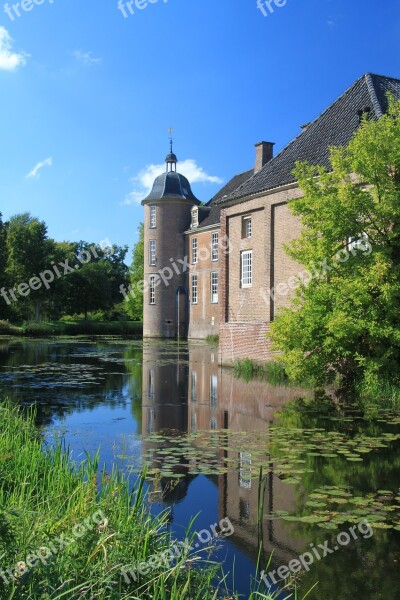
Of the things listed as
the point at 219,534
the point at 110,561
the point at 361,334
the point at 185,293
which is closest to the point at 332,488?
the point at 219,534

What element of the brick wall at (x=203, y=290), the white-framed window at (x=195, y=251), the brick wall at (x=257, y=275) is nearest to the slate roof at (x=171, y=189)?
the brick wall at (x=203, y=290)

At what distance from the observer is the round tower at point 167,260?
5375cm

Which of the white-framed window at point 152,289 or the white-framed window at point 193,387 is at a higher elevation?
the white-framed window at point 152,289

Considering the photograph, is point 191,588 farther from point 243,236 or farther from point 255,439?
point 243,236

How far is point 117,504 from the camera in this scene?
512cm

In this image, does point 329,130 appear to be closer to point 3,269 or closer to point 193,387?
point 193,387

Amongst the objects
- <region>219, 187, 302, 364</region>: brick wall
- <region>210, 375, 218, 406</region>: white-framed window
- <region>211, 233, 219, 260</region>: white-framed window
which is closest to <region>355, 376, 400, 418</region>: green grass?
<region>210, 375, 218, 406</region>: white-framed window

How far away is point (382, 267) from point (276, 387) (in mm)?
4988

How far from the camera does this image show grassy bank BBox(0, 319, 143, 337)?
5484 cm

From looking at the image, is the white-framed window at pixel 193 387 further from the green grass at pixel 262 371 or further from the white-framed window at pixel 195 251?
Result: the white-framed window at pixel 195 251

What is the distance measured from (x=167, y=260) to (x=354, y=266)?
39.5m

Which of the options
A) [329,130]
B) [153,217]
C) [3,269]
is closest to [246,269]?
[329,130]

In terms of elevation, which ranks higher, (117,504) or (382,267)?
(382,267)

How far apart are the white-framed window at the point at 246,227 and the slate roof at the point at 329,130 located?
51.4 inches
